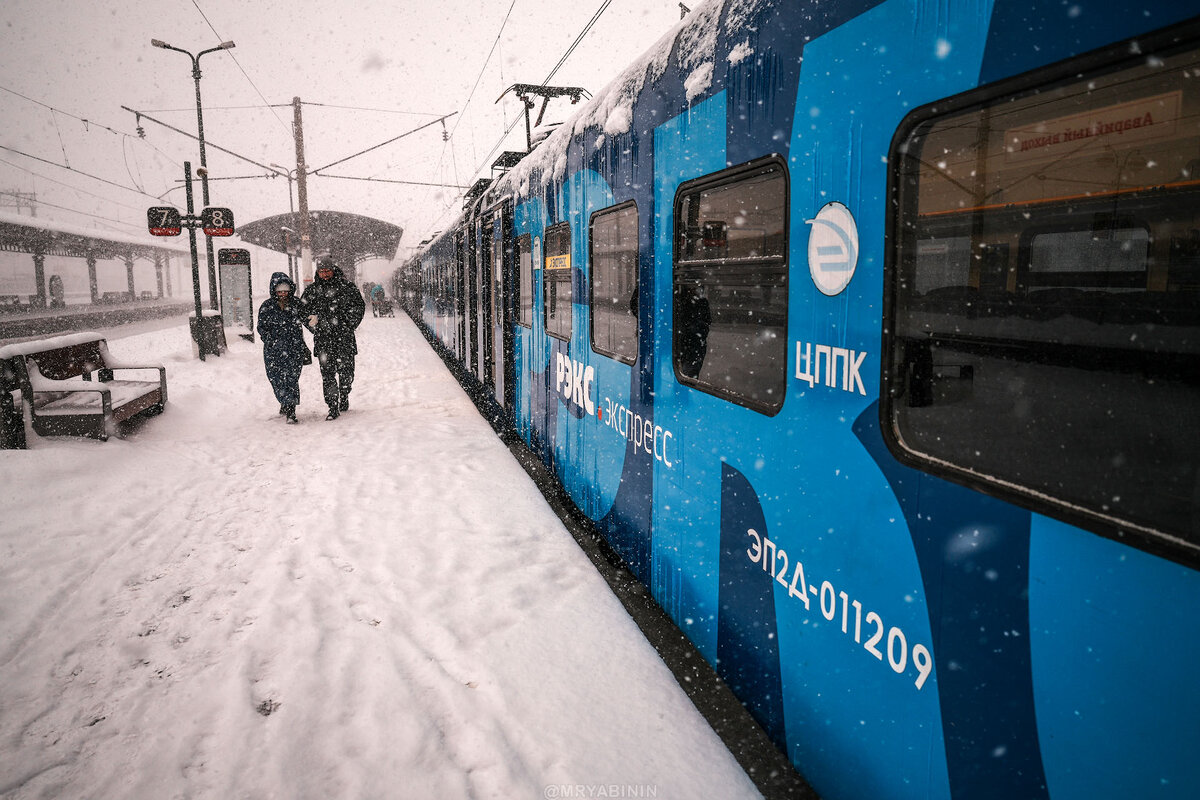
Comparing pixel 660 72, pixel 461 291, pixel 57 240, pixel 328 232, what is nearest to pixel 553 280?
pixel 660 72

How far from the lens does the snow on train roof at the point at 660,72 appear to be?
7.55 feet

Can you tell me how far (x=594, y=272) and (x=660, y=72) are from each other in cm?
129

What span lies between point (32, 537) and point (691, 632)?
13.4 feet

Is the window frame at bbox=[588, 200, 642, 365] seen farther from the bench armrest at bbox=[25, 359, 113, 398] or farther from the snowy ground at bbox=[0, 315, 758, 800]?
the bench armrest at bbox=[25, 359, 113, 398]

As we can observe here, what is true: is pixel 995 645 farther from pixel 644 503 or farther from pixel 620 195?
pixel 620 195

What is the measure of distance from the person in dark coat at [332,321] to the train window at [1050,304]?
711 cm

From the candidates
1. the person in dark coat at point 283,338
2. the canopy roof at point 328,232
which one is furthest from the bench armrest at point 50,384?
the canopy roof at point 328,232

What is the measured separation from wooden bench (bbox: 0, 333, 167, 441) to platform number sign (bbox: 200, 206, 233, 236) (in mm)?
6696

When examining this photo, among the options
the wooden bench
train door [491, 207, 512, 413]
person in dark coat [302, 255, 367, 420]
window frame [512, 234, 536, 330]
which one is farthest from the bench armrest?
window frame [512, 234, 536, 330]

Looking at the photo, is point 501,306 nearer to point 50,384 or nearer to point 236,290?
point 50,384

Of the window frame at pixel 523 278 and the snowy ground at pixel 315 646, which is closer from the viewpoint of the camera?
the snowy ground at pixel 315 646

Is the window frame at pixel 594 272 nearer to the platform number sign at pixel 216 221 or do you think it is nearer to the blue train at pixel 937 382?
the blue train at pixel 937 382

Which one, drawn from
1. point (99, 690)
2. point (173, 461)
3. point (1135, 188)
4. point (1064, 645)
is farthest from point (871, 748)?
point (173, 461)

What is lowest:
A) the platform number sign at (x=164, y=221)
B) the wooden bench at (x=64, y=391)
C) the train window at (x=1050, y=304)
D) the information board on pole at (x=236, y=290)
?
the wooden bench at (x=64, y=391)
